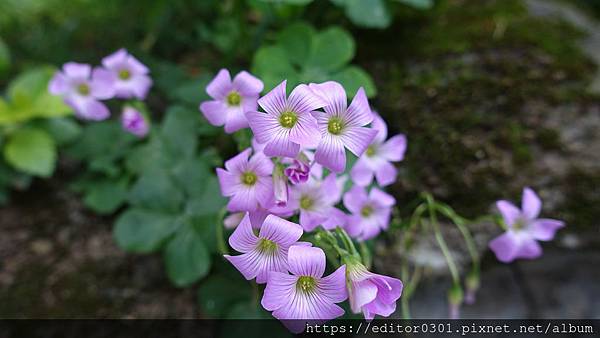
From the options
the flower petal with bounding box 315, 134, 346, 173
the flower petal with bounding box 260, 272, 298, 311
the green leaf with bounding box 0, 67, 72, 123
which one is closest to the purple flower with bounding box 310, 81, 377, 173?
the flower petal with bounding box 315, 134, 346, 173

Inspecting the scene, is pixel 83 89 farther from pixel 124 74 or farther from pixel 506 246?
pixel 506 246

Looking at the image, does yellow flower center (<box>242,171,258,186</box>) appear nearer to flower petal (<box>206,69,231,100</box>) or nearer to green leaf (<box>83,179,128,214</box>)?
flower petal (<box>206,69,231,100</box>)

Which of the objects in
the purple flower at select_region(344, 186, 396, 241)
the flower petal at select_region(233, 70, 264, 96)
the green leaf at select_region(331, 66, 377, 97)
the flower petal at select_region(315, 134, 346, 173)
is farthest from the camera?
the green leaf at select_region(331, 66, 377, 97)

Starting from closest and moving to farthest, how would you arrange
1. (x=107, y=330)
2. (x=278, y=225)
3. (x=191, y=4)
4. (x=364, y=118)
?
(x=278, y=225)
(x=364, y=118)
(x=107, y=330)
(x=191, y=4)

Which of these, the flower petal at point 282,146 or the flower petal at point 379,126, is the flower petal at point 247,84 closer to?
the flower petal at point 282,146

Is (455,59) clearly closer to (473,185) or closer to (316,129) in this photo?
(473,185)

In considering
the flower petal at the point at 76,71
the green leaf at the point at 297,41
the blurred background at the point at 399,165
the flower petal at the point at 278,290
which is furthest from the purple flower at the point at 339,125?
the flower petal at the point at 76,71

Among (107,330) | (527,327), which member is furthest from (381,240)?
(107,330)
